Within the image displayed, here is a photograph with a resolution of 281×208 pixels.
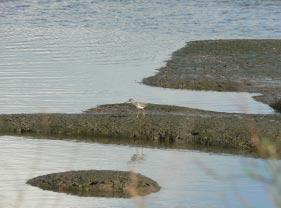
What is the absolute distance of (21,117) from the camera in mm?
16922

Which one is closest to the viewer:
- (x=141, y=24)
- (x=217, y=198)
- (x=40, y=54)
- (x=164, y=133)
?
(x=217, y=198)

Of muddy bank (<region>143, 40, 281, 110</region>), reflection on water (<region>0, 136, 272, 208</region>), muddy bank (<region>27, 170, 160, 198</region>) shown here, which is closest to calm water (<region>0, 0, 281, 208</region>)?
reflection on water (<region>0, 136, 272, 208</region>)

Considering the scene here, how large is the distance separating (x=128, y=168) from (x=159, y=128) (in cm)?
263

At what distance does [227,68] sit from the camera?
81.6 ft

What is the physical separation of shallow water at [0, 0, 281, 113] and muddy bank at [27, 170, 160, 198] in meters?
2.08

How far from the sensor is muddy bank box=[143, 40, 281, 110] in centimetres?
2200

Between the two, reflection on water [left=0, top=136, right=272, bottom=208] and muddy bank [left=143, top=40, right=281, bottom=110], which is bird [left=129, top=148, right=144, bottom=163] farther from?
muddy bank [left=143, top=40, right=281, bottom=110]

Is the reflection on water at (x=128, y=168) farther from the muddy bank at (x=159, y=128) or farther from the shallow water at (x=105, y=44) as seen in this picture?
the shallow water at (x=105, y=44)

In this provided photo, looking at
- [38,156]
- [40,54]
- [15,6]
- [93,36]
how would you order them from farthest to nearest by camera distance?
[15,6], [93,36], [40,54], [38,156]

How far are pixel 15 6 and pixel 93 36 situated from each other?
1245 centimetres

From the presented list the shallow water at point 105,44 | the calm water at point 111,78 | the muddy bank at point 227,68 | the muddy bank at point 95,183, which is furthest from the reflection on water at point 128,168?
the muddy bank at point 227,68

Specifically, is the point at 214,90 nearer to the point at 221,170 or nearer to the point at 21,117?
the point at 21,117

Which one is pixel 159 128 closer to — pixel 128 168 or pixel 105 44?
pixel 128 168

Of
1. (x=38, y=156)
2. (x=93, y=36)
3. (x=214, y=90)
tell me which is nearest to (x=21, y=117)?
(x=38, y=156)
